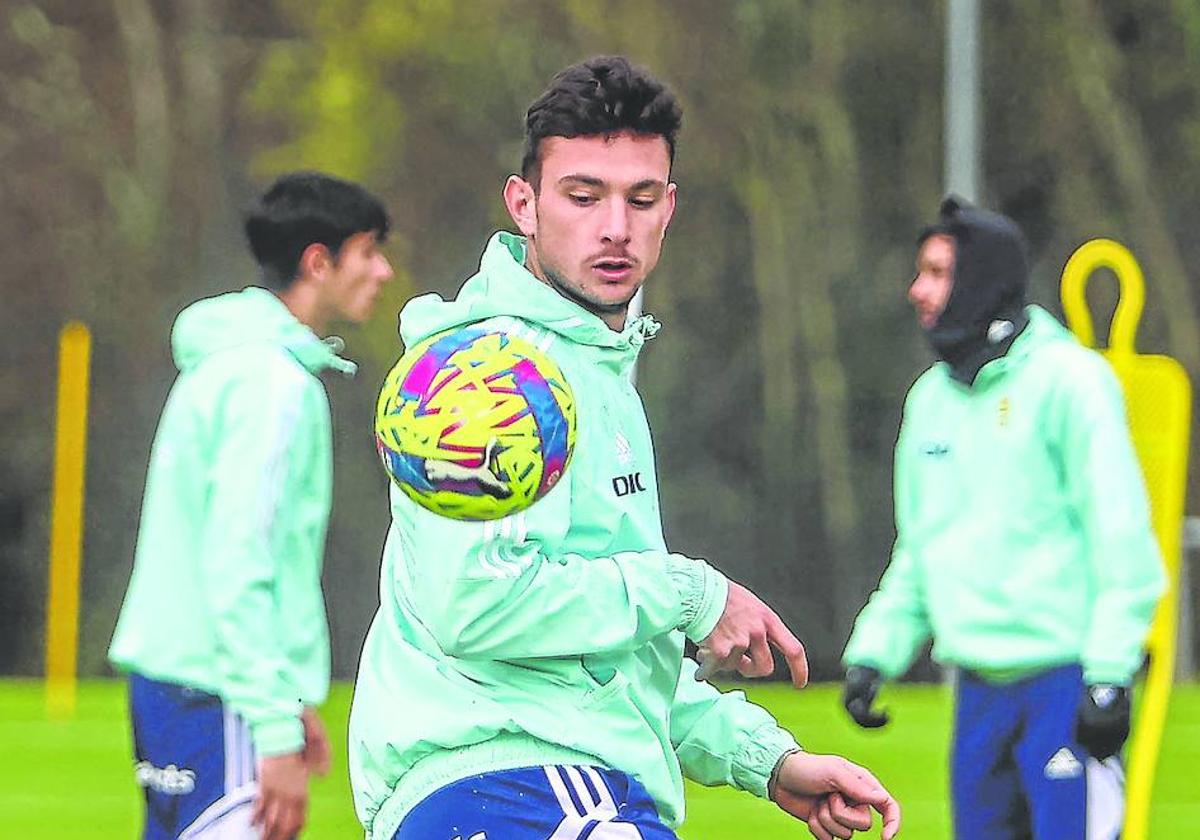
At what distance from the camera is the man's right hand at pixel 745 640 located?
3166 mm

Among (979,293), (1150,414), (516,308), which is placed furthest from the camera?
(1150,414)

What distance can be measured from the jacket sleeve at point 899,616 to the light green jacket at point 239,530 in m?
1.77

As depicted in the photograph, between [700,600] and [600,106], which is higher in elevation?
[600,106]

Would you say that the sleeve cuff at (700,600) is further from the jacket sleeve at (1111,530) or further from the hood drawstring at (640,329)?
the jacket sleeve at (1111,530)

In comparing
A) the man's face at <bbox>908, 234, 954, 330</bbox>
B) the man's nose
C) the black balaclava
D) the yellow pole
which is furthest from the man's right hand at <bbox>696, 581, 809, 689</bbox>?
the yellow pole

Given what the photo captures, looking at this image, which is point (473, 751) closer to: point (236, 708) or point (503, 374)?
point (503, 374)

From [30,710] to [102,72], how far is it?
279 inches

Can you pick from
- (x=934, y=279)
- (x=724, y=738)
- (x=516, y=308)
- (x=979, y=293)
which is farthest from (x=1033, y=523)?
(x=516, y=308)

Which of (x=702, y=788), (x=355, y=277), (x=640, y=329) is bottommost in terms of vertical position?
(x=702, y=788)

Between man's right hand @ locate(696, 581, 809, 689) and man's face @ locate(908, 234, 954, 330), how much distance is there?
388cm

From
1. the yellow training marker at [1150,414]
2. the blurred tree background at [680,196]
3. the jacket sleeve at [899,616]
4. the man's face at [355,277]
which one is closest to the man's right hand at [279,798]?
the man's face at [355,277]

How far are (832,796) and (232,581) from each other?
2.26 metres

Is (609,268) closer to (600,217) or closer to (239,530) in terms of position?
(600,217)

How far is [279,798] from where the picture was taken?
5.27 meters
